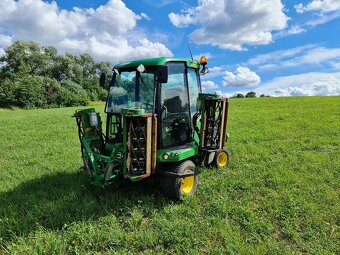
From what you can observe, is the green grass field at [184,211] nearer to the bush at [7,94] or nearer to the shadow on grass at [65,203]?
the shadow on grass at [65,203]

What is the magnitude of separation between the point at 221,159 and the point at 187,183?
1882 mm

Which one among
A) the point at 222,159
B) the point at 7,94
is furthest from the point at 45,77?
the point at 222,159

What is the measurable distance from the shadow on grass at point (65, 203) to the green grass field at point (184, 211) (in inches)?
0.7

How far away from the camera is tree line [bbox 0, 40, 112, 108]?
4566 centimetres

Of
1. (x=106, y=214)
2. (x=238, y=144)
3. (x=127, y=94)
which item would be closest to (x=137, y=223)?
(x=106, y=214)

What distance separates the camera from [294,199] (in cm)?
538

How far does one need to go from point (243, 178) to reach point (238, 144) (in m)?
3.53

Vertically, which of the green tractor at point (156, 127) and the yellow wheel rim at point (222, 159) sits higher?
the green tractor at point (156, 127)

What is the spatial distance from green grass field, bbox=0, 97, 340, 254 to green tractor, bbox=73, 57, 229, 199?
51cm

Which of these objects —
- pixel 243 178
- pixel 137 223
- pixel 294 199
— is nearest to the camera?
pixel 137 223

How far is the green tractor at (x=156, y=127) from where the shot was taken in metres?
4.75

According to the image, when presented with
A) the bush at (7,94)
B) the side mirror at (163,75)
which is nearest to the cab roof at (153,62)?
the side mirror at (163,75)

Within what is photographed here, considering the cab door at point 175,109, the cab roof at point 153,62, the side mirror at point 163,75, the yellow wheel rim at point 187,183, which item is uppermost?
the cab roof at point 153,62

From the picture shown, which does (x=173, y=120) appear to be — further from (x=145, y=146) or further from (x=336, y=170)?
(x=336, y=170)
